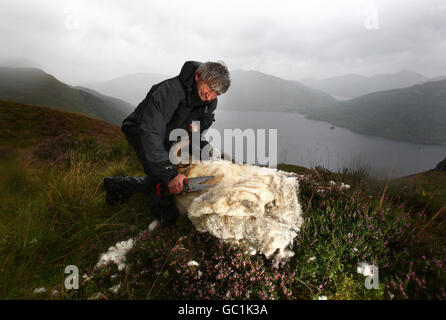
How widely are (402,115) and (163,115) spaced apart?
184849mm

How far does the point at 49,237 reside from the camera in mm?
2811

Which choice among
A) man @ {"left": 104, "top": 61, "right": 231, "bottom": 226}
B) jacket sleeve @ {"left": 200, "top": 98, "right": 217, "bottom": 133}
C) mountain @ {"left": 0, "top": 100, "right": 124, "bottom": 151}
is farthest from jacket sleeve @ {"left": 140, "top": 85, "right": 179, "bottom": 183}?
mountain @ {"left": 0, "top": 100, "right": 124, "bottom": 151}

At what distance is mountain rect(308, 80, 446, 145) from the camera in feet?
356

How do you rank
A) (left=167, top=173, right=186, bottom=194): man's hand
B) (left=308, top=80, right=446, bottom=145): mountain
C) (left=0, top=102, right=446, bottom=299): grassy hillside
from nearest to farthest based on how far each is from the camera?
(left=0, top=102, right=446, bottom=299): grassy hillside → (left=167, top=173, right=186, bottom=194): man's hand → (left=308, top=80, right=446, bottom=145): mountain

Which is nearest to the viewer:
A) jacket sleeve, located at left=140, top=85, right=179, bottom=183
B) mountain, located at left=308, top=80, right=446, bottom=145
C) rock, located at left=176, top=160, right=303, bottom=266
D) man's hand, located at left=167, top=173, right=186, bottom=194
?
rock, located at left=176, top=160, right=303, bottom=266

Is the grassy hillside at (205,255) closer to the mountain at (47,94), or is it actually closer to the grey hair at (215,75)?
the grey hair at (215,75)

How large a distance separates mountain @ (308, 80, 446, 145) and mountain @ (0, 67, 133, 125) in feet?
469

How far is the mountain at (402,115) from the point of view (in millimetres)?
108562

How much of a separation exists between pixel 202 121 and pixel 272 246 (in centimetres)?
265

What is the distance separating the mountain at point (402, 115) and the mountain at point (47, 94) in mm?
143056

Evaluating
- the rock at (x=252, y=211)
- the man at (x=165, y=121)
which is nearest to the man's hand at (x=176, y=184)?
the man at (x=165, y=121)

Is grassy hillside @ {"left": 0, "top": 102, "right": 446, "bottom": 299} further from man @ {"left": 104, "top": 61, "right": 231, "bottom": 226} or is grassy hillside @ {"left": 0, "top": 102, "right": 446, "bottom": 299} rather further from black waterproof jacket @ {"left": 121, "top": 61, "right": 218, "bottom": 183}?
black waterproof jacket @ {"left": 121, "top": 61, "right": 218, "bottom": 183}
